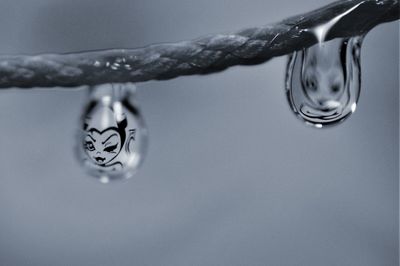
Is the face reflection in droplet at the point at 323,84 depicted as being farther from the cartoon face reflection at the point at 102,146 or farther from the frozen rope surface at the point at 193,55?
the cartoon face reflection at the point at 102,146

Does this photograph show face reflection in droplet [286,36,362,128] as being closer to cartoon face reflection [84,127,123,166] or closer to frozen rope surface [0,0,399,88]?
frozen rope surface [0,0,399,88]

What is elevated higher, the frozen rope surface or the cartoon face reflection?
the frozen rope surface

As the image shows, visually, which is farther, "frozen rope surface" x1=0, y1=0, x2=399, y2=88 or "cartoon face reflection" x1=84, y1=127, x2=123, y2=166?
"cartoon face reflection" x1=84, y1=127, x2=123, y2=166

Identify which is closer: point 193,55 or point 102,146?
point 193,55

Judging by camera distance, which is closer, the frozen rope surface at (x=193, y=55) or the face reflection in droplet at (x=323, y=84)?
the frozen rope surface at (x=193, y=55)

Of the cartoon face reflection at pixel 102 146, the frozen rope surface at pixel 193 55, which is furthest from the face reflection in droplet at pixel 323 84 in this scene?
the cartoon face reflection at pixel 102 146

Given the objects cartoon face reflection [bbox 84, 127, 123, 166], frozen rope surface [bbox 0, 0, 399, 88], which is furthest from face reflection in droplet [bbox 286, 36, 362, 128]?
cartoon face reflection [bbox 84, 127, 123, 166]
